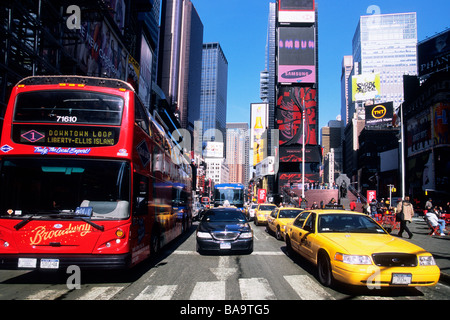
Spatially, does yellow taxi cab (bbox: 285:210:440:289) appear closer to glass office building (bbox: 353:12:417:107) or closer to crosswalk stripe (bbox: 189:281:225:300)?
crosswalk stripe (bbox: 189:281:225:300)

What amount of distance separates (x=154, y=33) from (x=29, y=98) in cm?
6517

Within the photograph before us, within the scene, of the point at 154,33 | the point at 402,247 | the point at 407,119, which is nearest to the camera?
the point at 402,247

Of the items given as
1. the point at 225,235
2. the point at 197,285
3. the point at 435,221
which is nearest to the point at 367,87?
the point at 435,221

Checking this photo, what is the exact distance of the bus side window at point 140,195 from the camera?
6256 millimetres

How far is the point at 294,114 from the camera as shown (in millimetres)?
69812

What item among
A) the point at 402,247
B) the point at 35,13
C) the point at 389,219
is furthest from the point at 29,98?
the point at 389,219

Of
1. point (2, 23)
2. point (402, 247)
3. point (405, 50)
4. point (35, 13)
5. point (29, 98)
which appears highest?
point (405, 50)

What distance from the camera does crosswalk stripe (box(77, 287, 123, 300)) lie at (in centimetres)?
497

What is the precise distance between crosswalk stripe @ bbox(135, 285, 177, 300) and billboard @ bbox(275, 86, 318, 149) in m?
64.0

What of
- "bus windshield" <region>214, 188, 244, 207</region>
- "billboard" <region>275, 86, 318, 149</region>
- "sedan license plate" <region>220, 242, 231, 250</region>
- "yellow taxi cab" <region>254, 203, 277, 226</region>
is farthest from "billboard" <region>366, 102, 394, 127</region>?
"sedan license plate" <region>220, 242, 231, 250</region>

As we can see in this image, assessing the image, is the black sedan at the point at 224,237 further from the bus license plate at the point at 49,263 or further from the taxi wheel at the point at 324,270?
the bus license plate at the point at 49,263

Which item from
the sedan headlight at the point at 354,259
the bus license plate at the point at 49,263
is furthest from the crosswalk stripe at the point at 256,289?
the bus license plate at the point at 49,263
